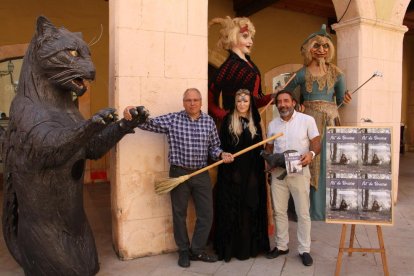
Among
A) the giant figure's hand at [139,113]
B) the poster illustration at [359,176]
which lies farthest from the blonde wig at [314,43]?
the giant figure's hand at [139,113]

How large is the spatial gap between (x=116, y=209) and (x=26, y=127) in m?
1.22

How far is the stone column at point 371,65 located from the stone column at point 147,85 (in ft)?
7.37

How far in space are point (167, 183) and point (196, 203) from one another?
32 cm

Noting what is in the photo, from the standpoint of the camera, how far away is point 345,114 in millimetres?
4973

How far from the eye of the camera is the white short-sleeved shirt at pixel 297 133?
10.5 ft

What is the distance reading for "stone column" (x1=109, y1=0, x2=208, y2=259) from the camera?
126 inches

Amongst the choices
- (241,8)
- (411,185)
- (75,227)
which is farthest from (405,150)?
(75,227)

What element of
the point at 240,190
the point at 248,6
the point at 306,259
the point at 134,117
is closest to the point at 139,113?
the point at 134,117

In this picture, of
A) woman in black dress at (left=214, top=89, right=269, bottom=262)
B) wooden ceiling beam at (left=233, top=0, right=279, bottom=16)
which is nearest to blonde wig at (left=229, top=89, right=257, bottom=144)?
woman in black dress at (left=214, top=89, right=269, bottom=262)

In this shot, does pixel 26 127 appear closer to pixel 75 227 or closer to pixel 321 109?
pixel 75 227

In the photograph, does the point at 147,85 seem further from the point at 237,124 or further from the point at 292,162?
the point at 292,162

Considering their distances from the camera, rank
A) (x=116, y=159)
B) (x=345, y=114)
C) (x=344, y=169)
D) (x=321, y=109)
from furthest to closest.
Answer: (x=345, y=114), (x=321, y=109), (x=116, y=159), (x=344, y=169)

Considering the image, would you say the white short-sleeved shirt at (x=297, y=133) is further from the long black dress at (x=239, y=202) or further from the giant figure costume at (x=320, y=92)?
the giant figure costume at (x=320, y=92)

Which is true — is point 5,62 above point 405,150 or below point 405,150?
above
